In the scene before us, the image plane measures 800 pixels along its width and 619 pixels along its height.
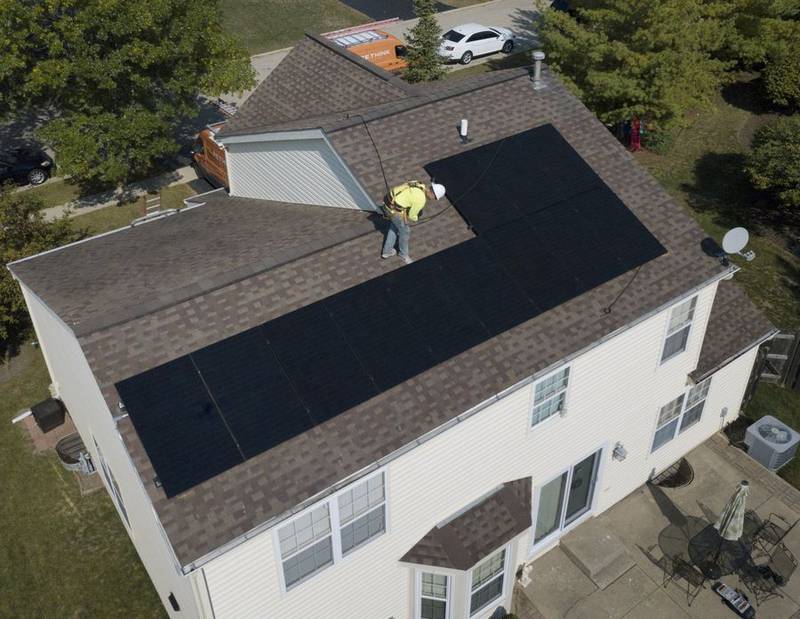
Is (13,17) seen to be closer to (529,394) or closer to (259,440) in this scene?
(259,440)

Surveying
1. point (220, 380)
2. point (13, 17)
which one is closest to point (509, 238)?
point (220, 380)

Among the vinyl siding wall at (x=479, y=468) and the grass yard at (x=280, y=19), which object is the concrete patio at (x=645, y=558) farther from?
the grass yard at (x=280, y=19)

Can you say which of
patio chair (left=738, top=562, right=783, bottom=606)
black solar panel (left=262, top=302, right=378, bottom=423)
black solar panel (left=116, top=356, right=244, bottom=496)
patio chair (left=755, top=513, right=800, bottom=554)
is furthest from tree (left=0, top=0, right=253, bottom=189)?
patio chair (left=738, top=562, right=783, bottom=606)

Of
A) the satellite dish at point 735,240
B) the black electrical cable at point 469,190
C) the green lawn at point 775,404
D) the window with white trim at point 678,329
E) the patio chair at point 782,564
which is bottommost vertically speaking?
the green lawn at point 775,404

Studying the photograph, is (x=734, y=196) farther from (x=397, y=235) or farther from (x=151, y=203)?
(x=151, y=203)

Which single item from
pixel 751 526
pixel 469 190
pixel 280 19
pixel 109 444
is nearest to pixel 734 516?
pixel 751 526

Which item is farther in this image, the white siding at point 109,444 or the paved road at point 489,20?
the paved road at point 489,20

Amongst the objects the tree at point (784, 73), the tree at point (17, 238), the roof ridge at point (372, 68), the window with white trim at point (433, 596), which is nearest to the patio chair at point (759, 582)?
the window with white trim at point (433, 596)
